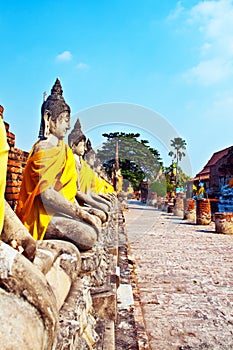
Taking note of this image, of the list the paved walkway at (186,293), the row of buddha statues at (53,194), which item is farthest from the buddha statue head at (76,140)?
the paved walkway at (186,293)

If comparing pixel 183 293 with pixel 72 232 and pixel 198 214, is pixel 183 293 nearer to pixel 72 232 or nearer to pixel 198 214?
pixel 72 232

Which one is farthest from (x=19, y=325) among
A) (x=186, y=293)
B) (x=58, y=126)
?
(x=186, y=293)

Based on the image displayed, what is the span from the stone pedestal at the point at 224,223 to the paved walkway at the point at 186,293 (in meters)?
2.01

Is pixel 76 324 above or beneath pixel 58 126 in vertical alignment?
beneath

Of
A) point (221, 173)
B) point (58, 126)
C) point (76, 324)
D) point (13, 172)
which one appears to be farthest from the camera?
point (221, 173)

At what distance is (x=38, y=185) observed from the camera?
2855 mm

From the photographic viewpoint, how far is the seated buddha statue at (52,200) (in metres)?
2.74

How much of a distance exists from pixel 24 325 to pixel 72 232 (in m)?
1.56

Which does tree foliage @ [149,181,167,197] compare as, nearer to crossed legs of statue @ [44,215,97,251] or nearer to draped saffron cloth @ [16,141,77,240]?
draped saffron cloth @ [16,141,77,240]

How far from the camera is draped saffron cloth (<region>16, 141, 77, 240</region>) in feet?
9.14

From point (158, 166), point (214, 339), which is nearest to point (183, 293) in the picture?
point (214, 339)

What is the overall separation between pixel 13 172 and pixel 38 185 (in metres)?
1.50

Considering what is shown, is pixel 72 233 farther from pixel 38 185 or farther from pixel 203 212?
pixel 203 212

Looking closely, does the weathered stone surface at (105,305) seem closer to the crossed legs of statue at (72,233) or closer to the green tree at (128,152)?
the crossed legs of statue at (72,233)
